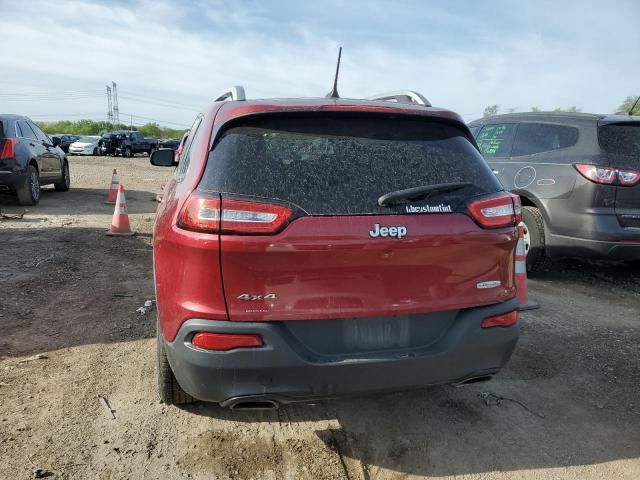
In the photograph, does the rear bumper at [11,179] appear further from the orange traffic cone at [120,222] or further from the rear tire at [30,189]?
the orange traffic cone at [120,222]

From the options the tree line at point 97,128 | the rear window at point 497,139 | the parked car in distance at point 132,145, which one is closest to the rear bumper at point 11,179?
the rear window at point 497,139

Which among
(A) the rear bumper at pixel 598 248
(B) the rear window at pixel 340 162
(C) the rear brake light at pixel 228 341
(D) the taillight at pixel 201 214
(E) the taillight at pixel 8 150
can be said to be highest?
(B) the rear window at pixel 340 162

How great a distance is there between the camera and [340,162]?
239 cm

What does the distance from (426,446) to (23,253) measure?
17.4 feet

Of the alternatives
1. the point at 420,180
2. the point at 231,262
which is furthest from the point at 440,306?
the point at 231,262

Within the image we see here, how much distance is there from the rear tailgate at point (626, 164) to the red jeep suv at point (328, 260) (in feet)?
10.3

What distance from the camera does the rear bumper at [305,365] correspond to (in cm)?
219

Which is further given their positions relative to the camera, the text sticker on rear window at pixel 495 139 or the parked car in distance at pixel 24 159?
the parked car in distance at pixel 24 159

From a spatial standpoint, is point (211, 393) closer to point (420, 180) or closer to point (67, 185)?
point (420, 180)

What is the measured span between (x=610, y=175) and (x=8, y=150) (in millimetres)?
8891

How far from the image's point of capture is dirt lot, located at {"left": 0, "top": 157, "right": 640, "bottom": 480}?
2555 mm

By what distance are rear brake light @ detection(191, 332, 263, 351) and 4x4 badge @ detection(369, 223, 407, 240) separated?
0.67m

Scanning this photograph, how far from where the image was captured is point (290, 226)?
7.09ft

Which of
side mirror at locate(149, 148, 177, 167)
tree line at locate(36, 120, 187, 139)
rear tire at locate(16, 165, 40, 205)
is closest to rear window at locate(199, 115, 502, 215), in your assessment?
side mirror at locate(149, 148, 177, 167)
